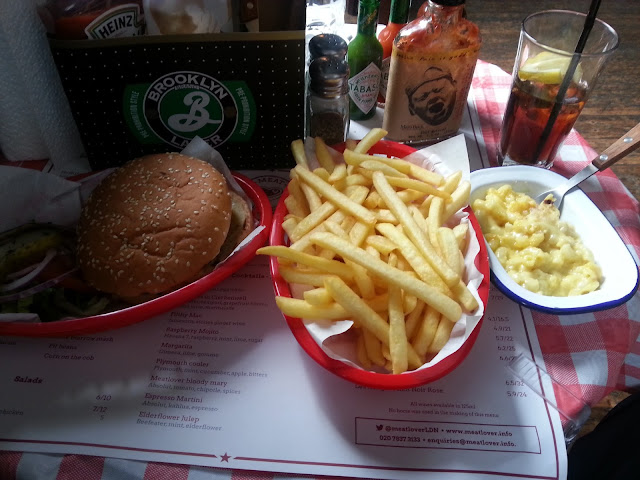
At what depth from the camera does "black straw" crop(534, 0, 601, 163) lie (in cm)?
119

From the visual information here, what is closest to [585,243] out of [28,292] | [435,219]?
[435,219]

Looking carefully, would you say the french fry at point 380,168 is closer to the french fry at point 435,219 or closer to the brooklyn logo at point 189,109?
the french fry at point 435,219

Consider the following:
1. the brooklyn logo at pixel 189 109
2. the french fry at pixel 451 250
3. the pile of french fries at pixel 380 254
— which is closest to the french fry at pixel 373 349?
the pile of french fries at pixel 380 254

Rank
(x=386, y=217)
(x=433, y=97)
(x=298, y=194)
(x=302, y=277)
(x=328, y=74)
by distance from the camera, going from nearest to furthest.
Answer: (x=302, y=277) → (x=386, y=217) → (x=298, y=194) → (x=328, y=74) → (x=433, y=97)

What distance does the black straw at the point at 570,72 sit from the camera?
119 centimetres

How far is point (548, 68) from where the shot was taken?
1331mm

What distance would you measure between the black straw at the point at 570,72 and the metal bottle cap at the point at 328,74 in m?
0.59

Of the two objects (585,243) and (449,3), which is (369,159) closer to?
(449,3)

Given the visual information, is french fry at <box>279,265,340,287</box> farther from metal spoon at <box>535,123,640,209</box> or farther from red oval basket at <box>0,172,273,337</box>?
metal spoon at <box>535,123,640,209</box>

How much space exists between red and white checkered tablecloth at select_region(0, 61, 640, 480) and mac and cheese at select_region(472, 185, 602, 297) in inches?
3.7

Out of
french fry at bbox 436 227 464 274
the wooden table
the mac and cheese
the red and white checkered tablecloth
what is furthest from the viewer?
the wooden table

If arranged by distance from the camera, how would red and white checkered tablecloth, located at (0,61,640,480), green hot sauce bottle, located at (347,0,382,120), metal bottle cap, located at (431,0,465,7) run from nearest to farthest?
red and white checkered tablecloth, located at (0,61,640,480) < metal bottle cap, located at (431,0,465,7) < green hot sauce bottle, located at (347,0,382,120)

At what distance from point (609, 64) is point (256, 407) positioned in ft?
8.78

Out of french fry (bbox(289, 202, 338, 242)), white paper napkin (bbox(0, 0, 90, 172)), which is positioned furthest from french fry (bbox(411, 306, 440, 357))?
white paper napkin (bbox(0, 0, 90, 172))
